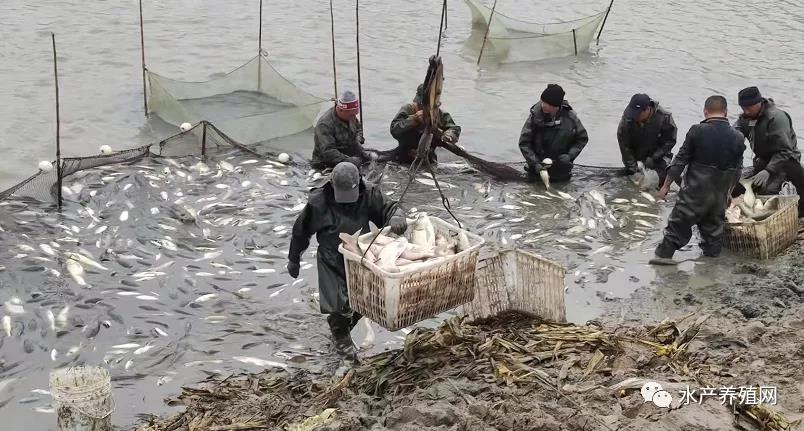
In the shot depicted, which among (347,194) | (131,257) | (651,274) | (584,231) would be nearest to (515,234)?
(584,231)

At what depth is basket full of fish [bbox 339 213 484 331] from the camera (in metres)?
5.48

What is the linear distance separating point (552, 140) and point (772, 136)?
2.78 meters

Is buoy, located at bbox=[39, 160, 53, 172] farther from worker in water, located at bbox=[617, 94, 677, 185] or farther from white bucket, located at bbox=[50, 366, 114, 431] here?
worker in water, located at bbox=[617, 94, 677, 185]

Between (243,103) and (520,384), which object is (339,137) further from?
(520,384)

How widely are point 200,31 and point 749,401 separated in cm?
1601


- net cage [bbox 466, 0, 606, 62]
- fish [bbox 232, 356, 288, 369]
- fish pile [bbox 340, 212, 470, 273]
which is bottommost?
fish [bbox 232, 356, 288, 369]

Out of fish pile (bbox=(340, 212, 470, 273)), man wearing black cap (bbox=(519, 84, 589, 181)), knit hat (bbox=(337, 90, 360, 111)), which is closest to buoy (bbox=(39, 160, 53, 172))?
knit hat (bbox=(337, 90, 360, 111))

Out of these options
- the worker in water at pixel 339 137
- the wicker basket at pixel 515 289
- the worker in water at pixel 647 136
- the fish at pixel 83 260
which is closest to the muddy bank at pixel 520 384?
the wicker basket at pixel 515 289

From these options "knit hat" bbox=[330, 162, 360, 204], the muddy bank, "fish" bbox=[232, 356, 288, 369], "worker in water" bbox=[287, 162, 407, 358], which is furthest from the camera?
"fish" bbox=[232, 356, 288, 369]

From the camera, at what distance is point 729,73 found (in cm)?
1766

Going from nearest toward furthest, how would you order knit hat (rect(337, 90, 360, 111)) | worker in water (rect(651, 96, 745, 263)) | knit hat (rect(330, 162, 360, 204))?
1. knit hat (rect(330, 162, 360, 204))
2. worker in water (rect(651, 96, 745, 263))
3. knit hat (rect(337, 90, 360, 111))

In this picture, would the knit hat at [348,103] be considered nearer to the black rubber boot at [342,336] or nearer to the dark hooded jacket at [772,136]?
the black rubber boot at [342,336]

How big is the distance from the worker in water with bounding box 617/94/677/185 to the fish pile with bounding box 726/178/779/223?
5.45ft

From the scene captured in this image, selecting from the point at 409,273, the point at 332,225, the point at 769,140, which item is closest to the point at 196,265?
the point at 332,225
